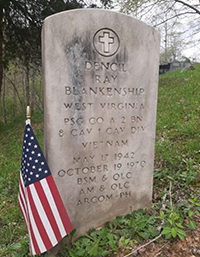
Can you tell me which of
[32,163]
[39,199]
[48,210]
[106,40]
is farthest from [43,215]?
[106,40]

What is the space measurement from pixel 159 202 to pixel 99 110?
145 cm

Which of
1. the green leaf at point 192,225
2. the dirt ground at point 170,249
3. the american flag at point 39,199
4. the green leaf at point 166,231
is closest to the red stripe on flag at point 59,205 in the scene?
the american flag at point 39,199

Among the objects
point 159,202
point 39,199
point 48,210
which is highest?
point 39,199

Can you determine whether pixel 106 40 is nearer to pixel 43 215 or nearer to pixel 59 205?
pixel 59 205

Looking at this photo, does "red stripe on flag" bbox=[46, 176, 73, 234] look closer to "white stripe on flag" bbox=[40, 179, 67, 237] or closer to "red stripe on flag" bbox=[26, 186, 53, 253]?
"white stripe on flag" bbox=[40, 179, 67, 237]

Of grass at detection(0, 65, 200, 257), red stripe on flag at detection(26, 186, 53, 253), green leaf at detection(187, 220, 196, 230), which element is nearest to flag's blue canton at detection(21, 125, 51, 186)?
red stripe on flag at detection(26, 186, 53, 253)

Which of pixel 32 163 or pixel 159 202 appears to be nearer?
pixel 32 163

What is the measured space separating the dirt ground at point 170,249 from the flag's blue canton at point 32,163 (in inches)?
44.6

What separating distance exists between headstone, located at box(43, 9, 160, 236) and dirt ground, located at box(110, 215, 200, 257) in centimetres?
63

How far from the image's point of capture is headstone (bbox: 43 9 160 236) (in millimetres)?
2365

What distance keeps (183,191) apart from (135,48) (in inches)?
78.2

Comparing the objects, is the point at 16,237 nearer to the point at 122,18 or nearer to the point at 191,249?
the point at 191,249

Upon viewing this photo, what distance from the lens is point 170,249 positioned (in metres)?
2.39

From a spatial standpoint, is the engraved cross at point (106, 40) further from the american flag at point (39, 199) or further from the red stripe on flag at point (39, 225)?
the red stripe on flag at point (39, 225)
